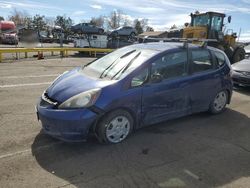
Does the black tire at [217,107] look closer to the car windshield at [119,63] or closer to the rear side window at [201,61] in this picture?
the rear side window at [201,61]

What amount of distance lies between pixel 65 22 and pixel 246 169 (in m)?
60.2

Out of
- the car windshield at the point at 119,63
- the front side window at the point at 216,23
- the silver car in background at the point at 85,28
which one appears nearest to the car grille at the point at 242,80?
the car windshield at the point at 119,63

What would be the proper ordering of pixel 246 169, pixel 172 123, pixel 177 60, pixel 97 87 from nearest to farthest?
A: 1. pixel 246 169
2. pixel 97 87
3. pixel 177 60
4. pixel 172 123

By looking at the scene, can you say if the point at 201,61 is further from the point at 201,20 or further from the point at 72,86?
the point at 201,20

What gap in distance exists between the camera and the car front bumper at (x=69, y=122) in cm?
405

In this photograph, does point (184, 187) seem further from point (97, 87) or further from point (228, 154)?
point (97, 87)

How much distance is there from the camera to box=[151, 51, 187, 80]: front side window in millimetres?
4853

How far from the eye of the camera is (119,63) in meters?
4.99

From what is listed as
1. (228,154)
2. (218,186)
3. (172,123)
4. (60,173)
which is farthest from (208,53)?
(60,173)

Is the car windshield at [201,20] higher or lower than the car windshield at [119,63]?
higher

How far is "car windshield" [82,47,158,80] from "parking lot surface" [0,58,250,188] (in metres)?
1.13

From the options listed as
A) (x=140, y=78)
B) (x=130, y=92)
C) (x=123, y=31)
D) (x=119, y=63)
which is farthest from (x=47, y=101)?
(x=123, y=31)

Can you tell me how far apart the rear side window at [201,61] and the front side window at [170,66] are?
0.27 m

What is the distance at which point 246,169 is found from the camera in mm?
3975
